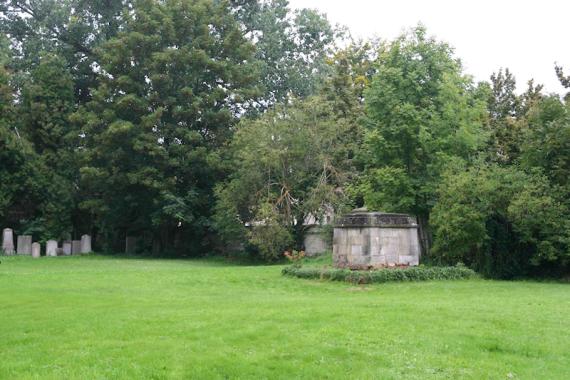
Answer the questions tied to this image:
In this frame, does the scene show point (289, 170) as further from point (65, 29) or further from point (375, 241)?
point (65, 29)

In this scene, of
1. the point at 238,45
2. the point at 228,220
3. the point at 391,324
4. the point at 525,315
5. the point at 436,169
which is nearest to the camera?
the point at 391,324

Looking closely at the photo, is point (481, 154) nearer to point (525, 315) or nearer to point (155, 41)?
point (525, 315)

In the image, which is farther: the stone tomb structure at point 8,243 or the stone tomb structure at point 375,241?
the stone tomb structure at point 8,243

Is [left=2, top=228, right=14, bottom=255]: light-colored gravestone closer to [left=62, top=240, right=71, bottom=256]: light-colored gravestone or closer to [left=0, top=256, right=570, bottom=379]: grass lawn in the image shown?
[left=62, top=240, right=71, bottom=256]: light-colored gravestone

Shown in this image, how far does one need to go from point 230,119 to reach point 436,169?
51.7 ft

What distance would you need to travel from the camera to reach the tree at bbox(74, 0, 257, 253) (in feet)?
118

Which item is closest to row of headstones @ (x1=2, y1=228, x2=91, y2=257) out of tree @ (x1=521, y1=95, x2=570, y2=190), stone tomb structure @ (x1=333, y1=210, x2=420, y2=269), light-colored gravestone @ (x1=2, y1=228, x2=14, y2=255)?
light-colored gravestone @ (x1=2, y1=228, x2=14, y2=255)

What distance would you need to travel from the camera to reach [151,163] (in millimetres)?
37125

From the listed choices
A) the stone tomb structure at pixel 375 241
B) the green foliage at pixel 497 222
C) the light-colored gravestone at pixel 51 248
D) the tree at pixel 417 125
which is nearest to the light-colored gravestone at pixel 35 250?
the light-colored gravestone at pixel 51 248

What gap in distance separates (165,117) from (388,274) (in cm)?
2210

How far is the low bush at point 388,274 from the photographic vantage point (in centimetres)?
1947

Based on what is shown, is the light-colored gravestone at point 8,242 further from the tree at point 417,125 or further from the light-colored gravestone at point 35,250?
the tree at point 417,125

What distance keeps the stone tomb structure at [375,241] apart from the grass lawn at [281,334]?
392 cm

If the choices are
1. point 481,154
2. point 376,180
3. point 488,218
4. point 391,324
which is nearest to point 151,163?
point 376,180
